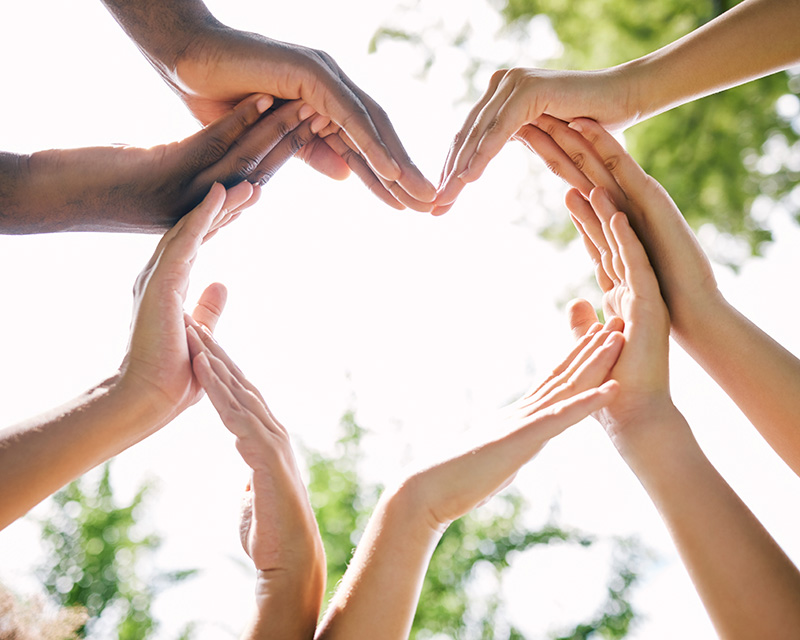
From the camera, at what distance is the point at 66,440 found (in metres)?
0.98

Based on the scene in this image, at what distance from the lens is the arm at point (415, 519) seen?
934 mm

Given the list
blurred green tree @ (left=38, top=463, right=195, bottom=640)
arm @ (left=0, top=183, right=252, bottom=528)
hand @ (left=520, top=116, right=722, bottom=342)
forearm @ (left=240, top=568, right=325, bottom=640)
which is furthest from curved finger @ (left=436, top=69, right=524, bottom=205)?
blurred green tree @ (left=38, top=463, right=195, bottom=640)

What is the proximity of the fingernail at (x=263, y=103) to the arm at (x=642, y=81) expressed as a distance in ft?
1.42

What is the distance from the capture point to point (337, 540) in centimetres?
227

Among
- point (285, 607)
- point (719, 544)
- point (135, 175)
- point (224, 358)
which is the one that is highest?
point (135, 175)

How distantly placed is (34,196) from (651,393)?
135 centimetres

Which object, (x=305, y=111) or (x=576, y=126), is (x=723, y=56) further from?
(x=305, y=111)

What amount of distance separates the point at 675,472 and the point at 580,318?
42 cm

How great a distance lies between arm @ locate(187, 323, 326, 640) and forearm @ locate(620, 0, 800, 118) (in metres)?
1.02

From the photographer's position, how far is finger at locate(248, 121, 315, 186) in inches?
55.2

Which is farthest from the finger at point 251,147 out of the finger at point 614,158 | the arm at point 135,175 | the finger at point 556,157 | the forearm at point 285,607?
the forearm at point 285,607

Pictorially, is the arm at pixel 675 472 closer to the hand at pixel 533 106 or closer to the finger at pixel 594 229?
the finger at pixel 594 229

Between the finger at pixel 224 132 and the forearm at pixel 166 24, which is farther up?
the forearm at pixel 166 24

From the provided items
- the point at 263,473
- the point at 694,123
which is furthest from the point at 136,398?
the point at 694,123
